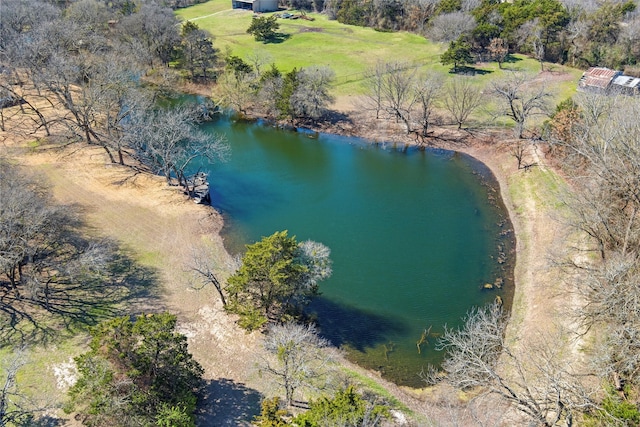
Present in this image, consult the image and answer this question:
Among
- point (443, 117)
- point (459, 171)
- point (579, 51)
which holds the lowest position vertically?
point (459, 171)

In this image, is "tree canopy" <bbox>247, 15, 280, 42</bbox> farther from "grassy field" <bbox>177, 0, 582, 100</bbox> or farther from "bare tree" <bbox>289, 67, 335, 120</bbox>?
"bare tree" <bbox>289, 67, 335, 120</bbox>

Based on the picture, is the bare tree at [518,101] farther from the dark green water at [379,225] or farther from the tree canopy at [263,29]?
the tree canopy at [263,29]

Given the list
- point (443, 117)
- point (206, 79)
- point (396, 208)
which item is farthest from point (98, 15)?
point (396, 208)

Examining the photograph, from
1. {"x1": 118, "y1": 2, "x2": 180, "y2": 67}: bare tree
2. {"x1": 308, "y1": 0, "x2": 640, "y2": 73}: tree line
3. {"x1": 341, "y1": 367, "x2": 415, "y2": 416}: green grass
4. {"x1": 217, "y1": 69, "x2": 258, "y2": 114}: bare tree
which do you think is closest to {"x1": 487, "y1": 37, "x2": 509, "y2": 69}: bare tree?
{"x1": 308, "y1": 0, "x2": 640, "y2": 73}: tree line

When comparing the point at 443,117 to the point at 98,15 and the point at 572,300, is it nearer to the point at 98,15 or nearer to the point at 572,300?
the point at 572,300

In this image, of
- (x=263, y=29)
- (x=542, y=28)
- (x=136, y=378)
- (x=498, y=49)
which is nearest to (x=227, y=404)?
(x=136, y=378)
